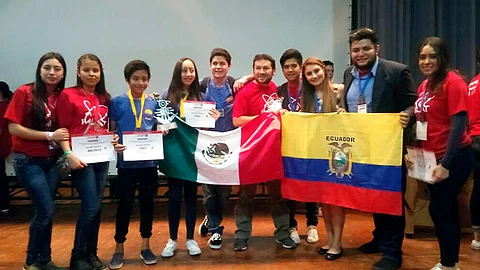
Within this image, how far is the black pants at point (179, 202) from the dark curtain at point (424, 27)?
2.92 meters

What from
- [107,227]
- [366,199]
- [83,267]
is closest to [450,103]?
[366,199]

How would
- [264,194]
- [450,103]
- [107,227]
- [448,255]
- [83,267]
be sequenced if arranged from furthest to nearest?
[264,194], [107,227], [83,267], [448,255], [450,103]

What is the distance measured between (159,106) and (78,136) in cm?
61

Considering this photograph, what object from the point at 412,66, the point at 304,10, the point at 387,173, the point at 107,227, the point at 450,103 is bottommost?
the point at 107,227

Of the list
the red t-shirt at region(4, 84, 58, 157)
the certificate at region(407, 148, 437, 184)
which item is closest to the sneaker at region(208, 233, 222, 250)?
the red t-shirt at region(4, 84, 58, 157)

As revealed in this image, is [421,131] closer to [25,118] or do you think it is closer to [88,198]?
[88,198]

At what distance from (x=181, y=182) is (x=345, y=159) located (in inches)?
46.3

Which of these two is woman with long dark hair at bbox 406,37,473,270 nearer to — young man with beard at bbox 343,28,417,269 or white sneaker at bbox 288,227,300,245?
young man with beard at bbox 343,28,417,269

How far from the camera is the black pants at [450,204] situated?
8.17 feet

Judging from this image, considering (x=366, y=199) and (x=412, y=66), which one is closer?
(x=366, y=199)

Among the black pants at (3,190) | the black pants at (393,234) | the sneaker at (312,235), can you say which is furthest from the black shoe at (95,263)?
the black pants at (3,190)

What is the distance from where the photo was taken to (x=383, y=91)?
2.75 meters

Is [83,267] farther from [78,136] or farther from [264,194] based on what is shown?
[264,194]

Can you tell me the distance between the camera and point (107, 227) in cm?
416
